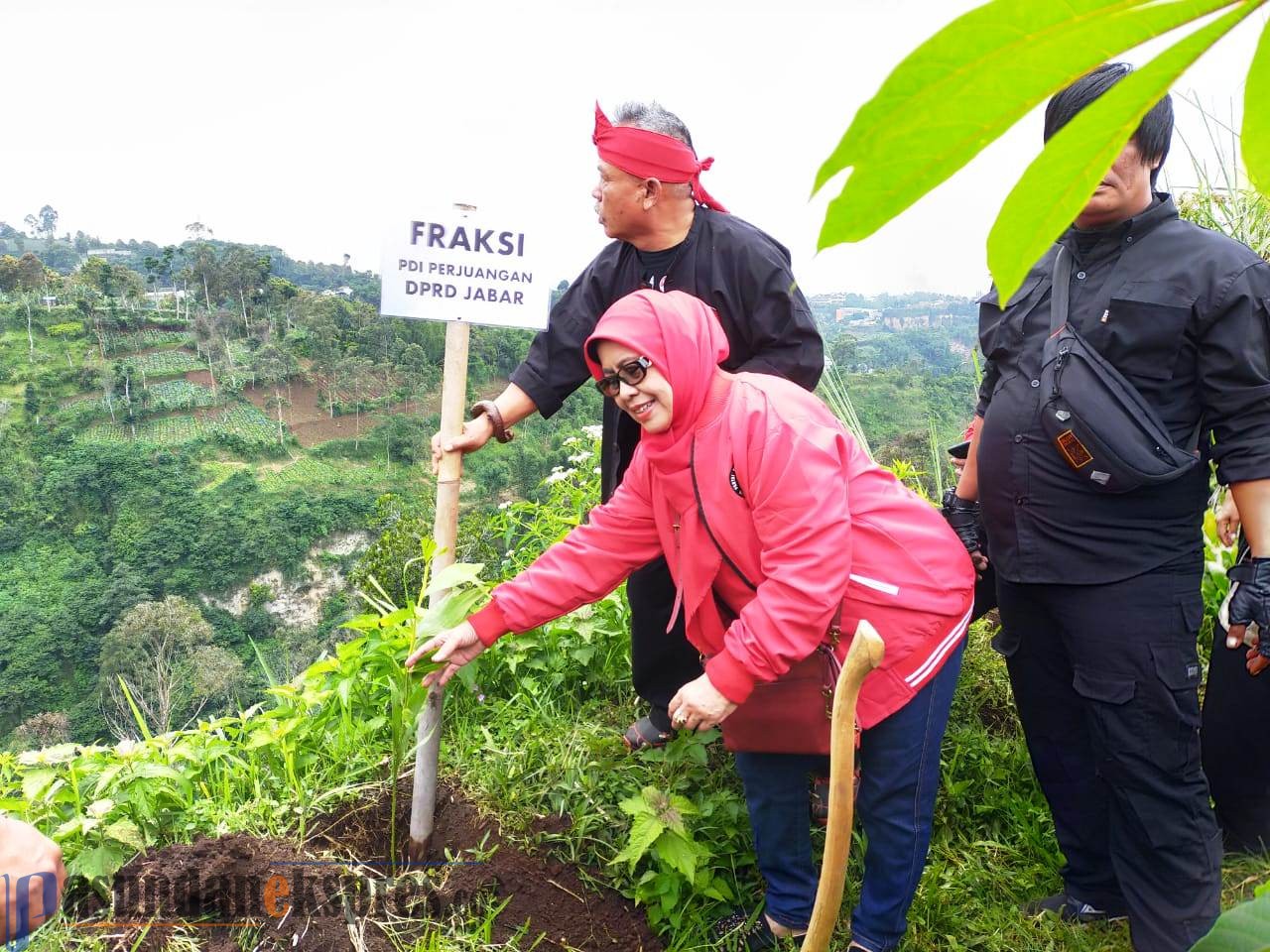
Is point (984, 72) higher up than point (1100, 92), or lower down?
lower down

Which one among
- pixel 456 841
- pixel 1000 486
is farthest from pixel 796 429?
pixel 456 841

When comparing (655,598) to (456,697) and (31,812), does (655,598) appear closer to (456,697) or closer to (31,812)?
(456,697)

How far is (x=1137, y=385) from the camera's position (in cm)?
175

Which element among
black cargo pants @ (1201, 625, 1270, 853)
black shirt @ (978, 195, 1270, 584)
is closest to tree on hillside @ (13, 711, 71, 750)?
black cargo pants @ (1201, 625, 1270, 853)

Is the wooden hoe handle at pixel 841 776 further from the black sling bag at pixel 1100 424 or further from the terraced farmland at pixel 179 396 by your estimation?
the terraced farmland at pixel 179 396

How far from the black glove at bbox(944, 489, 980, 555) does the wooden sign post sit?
110cm

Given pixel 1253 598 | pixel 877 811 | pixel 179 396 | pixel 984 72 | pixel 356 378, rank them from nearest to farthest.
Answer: pixel 984 72
pixel 1253 598
pixel 877 811
pixel 356 378
pixel 179 396

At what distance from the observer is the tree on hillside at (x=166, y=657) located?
93.9 feet

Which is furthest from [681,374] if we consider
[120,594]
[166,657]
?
[120,594]

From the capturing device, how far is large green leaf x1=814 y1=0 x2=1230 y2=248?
0.23 m

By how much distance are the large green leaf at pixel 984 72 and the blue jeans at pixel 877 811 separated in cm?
176

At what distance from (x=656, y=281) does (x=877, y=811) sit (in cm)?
130

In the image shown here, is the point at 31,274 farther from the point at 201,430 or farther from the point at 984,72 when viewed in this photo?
the point at 984,72

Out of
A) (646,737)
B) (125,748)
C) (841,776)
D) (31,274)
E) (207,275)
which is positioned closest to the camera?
(841,776)
